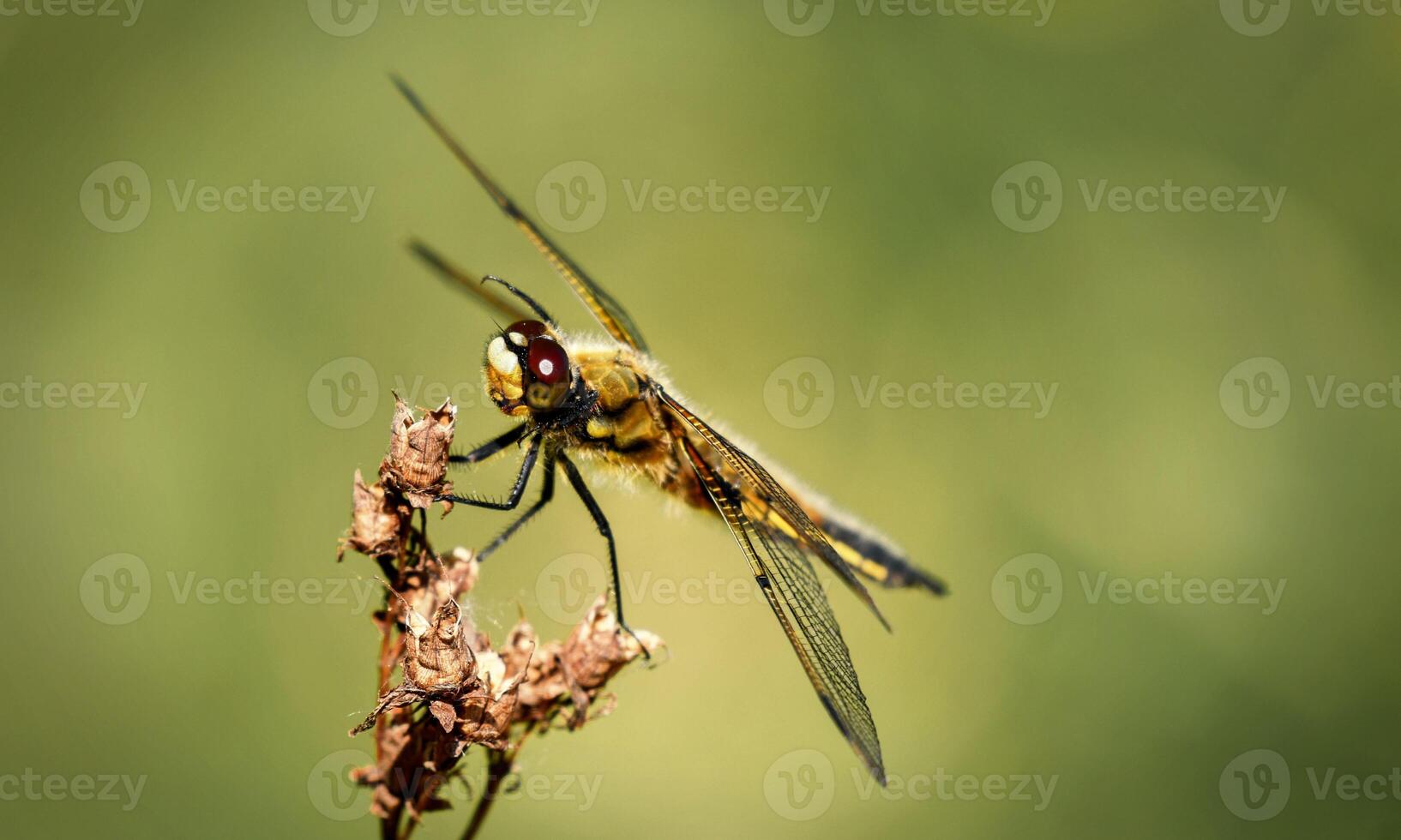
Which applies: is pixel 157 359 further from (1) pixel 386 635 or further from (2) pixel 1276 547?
(2) pixel 1276 547

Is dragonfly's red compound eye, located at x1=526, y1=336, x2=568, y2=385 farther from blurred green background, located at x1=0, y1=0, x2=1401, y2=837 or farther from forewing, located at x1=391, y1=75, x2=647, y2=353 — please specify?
blurred green background, located at x1=0, y1=0, x2=1401, y2=837

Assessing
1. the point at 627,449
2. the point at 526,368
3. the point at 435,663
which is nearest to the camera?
the point at 435,663

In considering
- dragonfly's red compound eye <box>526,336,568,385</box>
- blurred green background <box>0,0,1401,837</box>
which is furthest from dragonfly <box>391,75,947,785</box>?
blurred green background <box>0,0,1401,837</box>

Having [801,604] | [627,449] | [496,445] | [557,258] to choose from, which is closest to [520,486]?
[496,445]

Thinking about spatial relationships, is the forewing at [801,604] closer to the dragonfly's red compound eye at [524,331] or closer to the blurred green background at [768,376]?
the dragonfly's red compound eye at [524,331]

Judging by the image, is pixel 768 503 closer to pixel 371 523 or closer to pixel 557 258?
pixel 557 258

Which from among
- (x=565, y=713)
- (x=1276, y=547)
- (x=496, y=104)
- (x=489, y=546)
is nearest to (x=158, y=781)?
(x=489, y=546)

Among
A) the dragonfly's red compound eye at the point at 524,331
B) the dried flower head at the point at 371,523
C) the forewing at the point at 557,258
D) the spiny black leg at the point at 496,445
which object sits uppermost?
the forewing at the point at 557,258

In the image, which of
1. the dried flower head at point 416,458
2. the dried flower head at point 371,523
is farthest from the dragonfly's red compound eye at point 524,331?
the dried flower head at point 371,523
